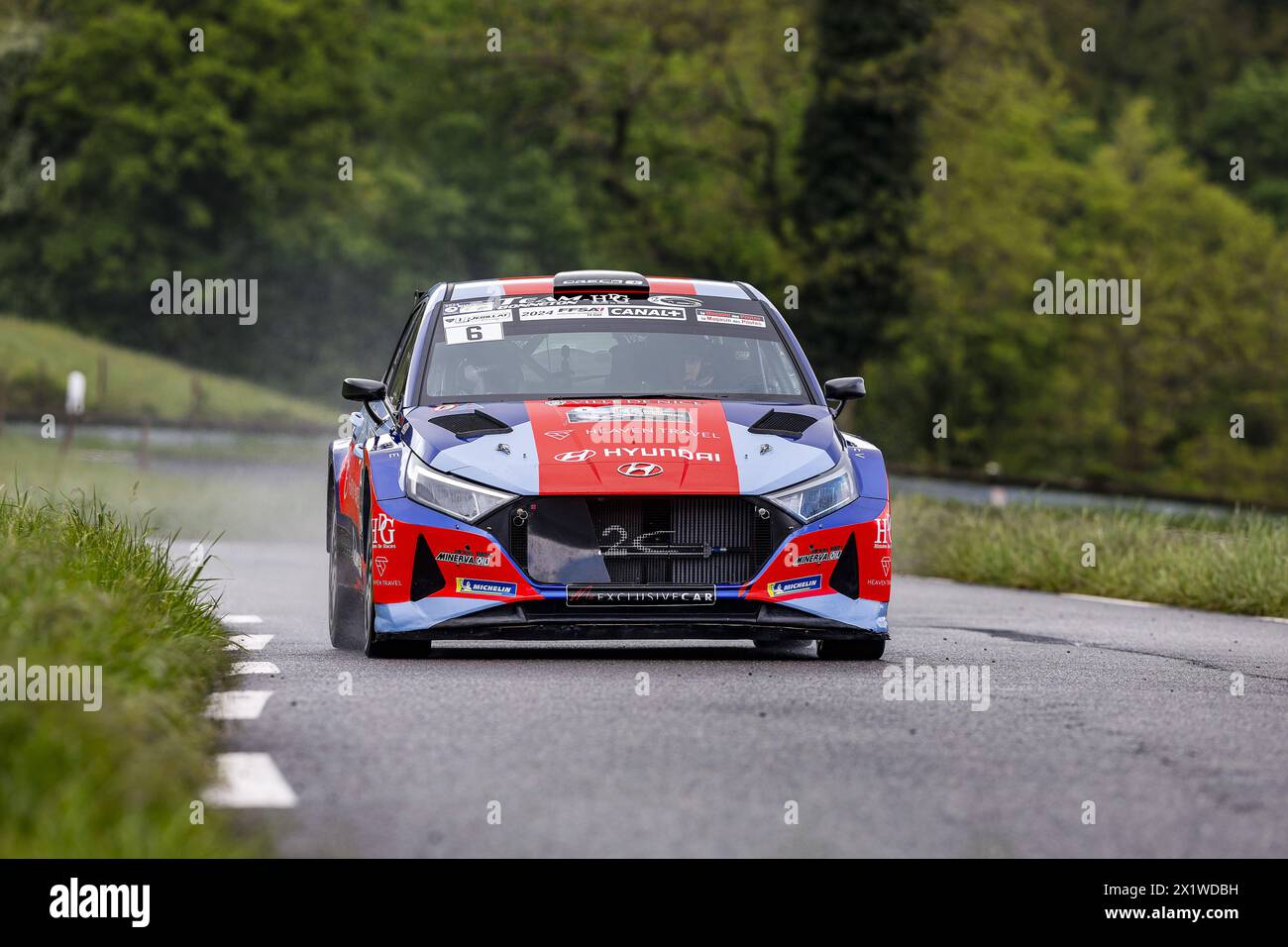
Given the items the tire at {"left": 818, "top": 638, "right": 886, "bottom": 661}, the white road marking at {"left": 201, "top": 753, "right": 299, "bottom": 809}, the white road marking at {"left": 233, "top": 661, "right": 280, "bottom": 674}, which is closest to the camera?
the white road marking at {"left": 201, "top": 753, "right": 299, "bottom": 809}

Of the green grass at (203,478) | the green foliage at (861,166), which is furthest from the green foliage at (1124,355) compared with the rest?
the green grass at (203,478)

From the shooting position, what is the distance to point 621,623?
9922 mm

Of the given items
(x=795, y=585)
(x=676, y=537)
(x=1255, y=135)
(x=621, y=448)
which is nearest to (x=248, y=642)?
(x=621, y=448)

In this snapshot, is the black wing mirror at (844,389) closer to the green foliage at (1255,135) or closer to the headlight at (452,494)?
the headlight at (452,494)

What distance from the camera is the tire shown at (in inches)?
415

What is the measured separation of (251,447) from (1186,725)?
1642 inches

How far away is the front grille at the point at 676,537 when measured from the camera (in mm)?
9898

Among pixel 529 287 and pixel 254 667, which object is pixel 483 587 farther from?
pixel 529 287

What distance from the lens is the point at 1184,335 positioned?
255ft

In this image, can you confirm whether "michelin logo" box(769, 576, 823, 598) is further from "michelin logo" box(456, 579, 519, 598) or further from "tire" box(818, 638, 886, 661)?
"michelin logo" box(456, 579, 519, 598)

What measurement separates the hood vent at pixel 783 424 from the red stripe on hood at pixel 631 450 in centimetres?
17

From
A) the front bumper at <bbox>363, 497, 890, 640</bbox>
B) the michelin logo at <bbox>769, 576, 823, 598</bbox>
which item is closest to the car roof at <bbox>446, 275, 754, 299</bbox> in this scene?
the front bumper at <bbox>363, 497, 890, 640</bbox>

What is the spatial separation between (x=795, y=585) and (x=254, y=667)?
89.9 inches
